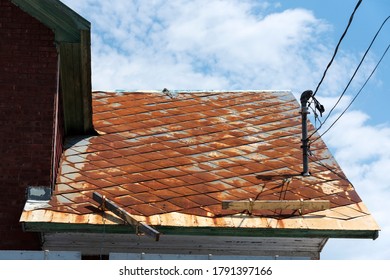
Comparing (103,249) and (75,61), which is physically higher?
(75,61)

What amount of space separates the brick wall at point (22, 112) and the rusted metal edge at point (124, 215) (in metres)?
0.79

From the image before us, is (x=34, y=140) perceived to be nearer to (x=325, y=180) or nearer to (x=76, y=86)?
(x=76, y=86)

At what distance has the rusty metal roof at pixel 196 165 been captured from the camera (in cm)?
1084

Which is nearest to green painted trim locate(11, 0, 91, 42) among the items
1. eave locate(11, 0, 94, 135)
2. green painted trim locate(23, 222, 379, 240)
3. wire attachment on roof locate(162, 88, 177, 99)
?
eave locate(11, 0, 94, 135)

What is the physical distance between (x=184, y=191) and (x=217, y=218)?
31.4 inches

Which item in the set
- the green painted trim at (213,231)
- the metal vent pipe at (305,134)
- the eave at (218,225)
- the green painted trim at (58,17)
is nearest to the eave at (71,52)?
the green painted trim at (58,17)

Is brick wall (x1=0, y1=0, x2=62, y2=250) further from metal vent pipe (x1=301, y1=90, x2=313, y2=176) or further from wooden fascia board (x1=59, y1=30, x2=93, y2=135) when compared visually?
metal vent pipe (x1=301, y1=90, x2=313, y2=176)

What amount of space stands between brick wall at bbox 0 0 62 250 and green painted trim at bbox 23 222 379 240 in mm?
522

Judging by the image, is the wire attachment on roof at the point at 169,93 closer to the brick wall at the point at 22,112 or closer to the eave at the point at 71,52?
the eave at the point at 71,52

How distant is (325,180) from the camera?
12.1m

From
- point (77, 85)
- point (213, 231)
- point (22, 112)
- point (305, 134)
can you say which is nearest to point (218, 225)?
point (213, 231)

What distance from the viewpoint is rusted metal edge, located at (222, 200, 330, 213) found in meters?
10.8
